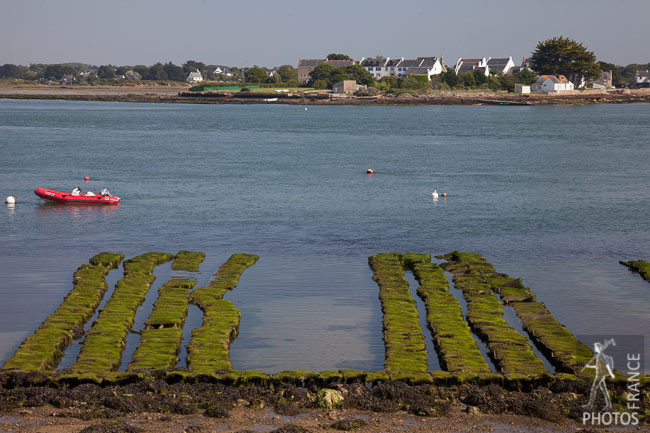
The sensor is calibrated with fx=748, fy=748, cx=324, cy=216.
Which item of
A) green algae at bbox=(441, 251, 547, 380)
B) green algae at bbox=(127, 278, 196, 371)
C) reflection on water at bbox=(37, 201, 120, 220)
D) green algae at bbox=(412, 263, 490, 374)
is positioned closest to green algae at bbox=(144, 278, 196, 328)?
green algae at bbox=(127, 278, 196, 371)

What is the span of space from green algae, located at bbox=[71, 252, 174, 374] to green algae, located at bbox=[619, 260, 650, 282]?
21.4m

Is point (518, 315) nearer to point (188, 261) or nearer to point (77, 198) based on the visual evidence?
point (188, 261)

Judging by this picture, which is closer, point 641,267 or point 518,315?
point 518,315

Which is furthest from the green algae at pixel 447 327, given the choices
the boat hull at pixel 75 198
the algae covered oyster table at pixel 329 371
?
the boat hull at pixel 75 198

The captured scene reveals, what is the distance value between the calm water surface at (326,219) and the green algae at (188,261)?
576mm

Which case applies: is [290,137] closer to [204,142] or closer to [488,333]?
[204,142]

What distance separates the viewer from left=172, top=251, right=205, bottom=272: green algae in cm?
3366

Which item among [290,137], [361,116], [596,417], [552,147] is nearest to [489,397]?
[596,417]

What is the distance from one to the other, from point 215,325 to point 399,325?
604 cm

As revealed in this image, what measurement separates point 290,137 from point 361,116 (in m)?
55.0

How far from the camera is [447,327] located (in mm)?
24297

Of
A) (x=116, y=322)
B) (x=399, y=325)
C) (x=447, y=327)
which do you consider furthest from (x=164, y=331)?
(x=447, y=327)

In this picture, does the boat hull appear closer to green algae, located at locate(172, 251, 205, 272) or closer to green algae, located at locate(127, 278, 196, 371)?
green algae, located at locate(172, 251, 205, 272)

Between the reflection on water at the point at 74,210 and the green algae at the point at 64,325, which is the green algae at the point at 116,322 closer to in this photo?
the green algae at the point at 64,325
